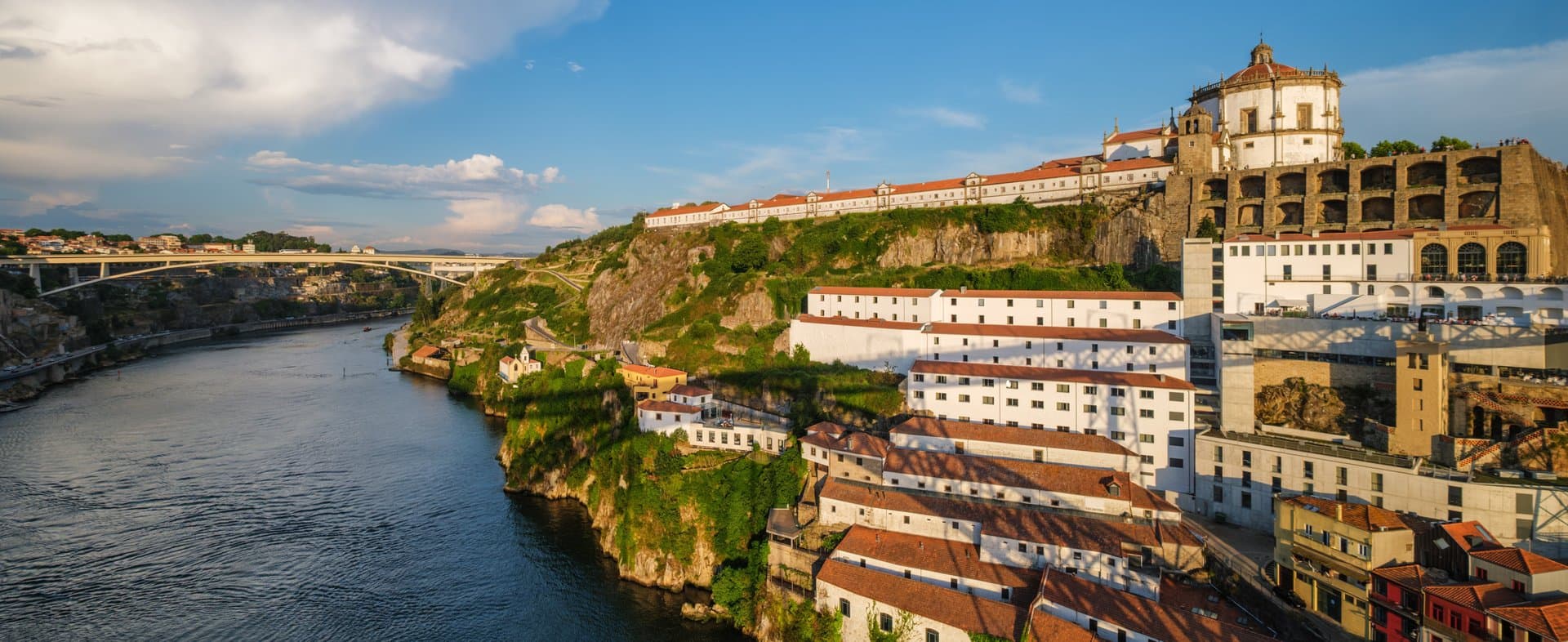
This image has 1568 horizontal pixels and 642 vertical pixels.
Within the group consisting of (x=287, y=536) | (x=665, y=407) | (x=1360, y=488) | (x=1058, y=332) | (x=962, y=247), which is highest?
(x=962, y=247)

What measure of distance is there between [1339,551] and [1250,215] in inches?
782

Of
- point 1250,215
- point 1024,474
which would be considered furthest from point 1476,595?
point 1250,215

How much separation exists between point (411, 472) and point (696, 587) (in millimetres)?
15110

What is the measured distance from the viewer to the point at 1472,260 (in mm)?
21219

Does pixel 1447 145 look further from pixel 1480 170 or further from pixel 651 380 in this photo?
pixel 651 380

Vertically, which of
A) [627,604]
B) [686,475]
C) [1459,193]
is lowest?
[627,604]

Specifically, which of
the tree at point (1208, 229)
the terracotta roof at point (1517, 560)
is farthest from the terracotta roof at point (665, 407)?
the tree at point (1208, 229)

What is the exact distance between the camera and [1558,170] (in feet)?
82.5

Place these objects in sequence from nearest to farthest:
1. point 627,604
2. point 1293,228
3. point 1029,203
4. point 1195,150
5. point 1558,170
→ point 627,604 < point 1558,170 < point 1293,228 < point 1195,150 < point 1029,203

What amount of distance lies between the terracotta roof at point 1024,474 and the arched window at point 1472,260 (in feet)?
44.3

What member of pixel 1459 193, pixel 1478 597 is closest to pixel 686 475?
pixel 1478 597

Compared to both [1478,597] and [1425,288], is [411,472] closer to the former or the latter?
[1478,597]

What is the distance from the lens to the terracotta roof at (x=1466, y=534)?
1303cm

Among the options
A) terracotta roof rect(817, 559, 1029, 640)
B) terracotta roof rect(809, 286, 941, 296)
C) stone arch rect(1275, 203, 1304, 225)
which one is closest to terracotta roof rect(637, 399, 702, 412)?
terracotta roof rect(817, 559, 1029, 640)
